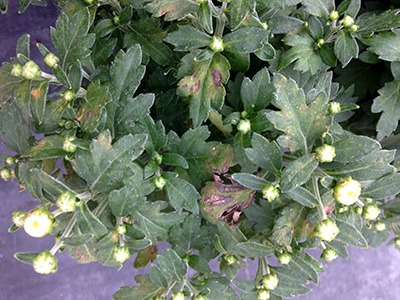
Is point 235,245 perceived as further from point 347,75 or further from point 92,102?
point 347,75

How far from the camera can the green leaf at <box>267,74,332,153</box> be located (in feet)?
2.52

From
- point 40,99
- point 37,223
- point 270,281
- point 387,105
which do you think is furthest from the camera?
point 387,105

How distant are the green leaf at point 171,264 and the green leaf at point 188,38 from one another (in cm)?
48

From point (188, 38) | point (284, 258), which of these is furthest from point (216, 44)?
point (284, 258)

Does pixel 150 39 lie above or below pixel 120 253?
above

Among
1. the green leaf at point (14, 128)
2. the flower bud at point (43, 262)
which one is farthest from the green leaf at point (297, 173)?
the green leaf at point (14, 128)

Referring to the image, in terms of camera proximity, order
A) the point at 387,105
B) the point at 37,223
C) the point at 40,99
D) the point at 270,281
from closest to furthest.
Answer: the point at 37,223
the point at 40,99
the point at 270,281
the point at 387,105

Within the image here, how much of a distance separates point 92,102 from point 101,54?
24cm

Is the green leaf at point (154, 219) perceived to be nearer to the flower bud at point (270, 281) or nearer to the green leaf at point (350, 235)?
the flower bud at point (270, 281)

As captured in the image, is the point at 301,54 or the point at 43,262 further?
the point at 301,54

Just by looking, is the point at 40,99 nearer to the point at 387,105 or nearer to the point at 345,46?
the point at 345,46

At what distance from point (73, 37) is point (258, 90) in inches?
17.7

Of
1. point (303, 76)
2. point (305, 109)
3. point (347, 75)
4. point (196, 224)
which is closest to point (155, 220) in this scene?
point (196, 224)

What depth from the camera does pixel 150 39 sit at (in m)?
0.97
